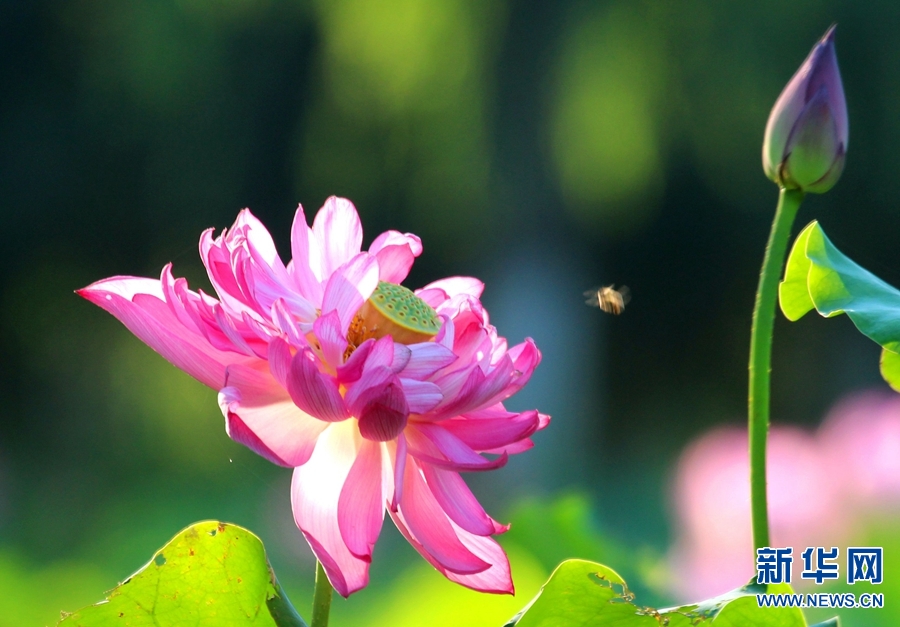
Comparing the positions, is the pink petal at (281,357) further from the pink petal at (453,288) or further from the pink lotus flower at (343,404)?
the pink petal at (453,288)

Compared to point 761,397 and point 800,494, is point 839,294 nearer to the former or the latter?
point 761,397

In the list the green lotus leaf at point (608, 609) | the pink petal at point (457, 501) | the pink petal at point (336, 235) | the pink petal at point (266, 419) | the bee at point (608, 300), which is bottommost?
the green lotus leaf at point (608, 609)

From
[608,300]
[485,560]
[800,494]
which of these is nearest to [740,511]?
[800,494]

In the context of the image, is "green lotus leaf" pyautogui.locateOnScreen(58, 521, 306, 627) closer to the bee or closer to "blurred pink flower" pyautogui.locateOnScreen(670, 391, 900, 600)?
the bee

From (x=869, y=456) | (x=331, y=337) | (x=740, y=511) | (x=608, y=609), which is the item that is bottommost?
(x=740, y=511)

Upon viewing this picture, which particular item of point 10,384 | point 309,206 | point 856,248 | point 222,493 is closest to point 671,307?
point 856,248

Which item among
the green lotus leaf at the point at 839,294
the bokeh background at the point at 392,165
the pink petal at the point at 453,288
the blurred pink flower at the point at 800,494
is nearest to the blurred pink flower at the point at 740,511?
the blurred pink flower at the point at 800,494
